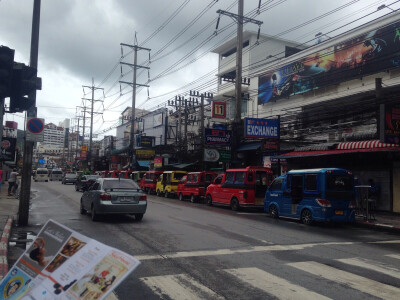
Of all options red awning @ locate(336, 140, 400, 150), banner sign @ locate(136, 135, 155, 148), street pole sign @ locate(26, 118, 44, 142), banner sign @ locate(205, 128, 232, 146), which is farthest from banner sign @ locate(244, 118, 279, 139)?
banner sign @ locate(136, 135, 155, 148)

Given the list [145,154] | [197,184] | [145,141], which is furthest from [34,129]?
Answer: [145,141]

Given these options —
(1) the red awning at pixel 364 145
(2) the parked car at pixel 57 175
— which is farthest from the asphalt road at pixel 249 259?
(2) the parked car at pixel 57 175

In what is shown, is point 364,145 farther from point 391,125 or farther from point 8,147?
point 8,147

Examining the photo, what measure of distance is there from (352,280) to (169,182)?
2153 centimetres

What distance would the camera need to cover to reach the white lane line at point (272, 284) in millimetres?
5188

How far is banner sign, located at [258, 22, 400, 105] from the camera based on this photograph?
24.6m

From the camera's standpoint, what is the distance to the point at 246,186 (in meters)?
17.6

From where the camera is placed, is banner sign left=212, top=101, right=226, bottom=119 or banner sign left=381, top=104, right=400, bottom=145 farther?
banner sign left=212, top=101, right=226, bottom=119

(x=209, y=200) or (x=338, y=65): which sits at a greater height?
(x=338, y=65)

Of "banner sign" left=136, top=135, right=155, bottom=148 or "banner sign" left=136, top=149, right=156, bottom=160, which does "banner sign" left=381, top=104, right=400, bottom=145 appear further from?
"banner sign" left=136, top=135, right=155, bottom=148

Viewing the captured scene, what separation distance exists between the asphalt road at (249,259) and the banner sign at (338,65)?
1685cm

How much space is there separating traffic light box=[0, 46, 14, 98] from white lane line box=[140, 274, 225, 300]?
371cm

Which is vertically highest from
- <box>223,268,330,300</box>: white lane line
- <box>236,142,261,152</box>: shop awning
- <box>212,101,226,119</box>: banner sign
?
<box>212,101,226,119</box>: banner sign

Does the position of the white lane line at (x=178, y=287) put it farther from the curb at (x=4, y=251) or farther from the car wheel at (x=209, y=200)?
the car wheel at (x=209, y=200)
